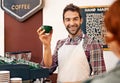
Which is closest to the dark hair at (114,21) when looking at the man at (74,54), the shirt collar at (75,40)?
the man at (74,54)

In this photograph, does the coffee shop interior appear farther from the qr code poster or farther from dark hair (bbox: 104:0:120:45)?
dark hair (bbox: 104:0:120:45)

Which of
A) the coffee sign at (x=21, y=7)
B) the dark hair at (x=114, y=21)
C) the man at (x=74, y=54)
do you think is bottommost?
the man at (x=74, y=54)

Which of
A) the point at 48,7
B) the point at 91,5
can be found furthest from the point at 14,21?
the point at 91,5

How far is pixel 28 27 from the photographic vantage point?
2.09 meters

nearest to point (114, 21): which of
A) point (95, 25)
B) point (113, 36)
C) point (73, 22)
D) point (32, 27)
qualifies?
point (113, 36)

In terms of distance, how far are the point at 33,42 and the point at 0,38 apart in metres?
0.27

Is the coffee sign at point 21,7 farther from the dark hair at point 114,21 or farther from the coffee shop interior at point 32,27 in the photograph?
the dark hair at point 114,21

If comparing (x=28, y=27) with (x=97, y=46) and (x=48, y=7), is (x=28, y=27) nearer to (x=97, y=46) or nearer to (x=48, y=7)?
(x=48, y=7)

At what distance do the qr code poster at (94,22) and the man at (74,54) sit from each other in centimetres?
36

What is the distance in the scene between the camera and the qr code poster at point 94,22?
1.93m

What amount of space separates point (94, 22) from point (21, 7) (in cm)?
58

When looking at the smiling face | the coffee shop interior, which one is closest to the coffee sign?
the coffee shop interior

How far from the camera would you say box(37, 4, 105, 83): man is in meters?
Answer: 1.52

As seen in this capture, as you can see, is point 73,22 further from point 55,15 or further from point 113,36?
point 113,36
